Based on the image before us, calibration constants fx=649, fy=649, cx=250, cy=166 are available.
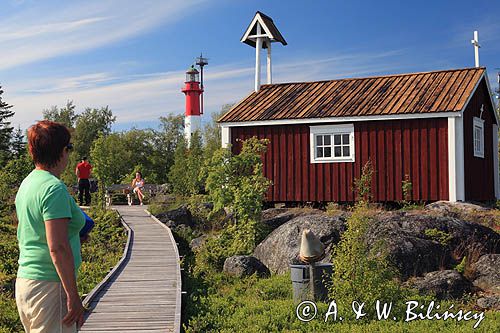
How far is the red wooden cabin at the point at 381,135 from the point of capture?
19203 millimetres

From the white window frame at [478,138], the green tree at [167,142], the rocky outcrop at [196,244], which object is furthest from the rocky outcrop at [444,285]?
the green tree at [167,142]

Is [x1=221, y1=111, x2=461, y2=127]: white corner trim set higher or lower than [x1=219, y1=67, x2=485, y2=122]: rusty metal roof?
lower

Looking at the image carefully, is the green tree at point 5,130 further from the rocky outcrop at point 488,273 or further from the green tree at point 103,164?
the rocky outcrop at point 488,273

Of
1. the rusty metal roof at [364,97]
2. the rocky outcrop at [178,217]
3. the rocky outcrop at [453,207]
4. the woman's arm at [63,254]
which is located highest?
the rusty metal roof at [364,97]

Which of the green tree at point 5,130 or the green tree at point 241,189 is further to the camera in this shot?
the green tree at point 5,130

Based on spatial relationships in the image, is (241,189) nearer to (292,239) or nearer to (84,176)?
(292,239)

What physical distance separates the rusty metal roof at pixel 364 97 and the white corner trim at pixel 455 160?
22.4 inches

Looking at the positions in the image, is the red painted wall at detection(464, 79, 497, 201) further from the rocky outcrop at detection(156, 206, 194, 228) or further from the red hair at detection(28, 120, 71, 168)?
the red hair at detection(28, 120, 71, 168)

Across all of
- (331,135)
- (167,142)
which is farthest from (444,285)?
(167,142)

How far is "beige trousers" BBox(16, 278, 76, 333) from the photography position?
3721mm

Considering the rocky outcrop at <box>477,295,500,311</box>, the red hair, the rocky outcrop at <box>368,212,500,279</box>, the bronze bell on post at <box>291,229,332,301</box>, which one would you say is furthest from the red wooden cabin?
the red hair

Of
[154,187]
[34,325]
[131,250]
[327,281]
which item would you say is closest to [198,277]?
[131,250]

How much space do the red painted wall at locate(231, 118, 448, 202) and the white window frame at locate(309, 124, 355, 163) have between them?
0.46 ft

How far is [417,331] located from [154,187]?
21880 millimetres
